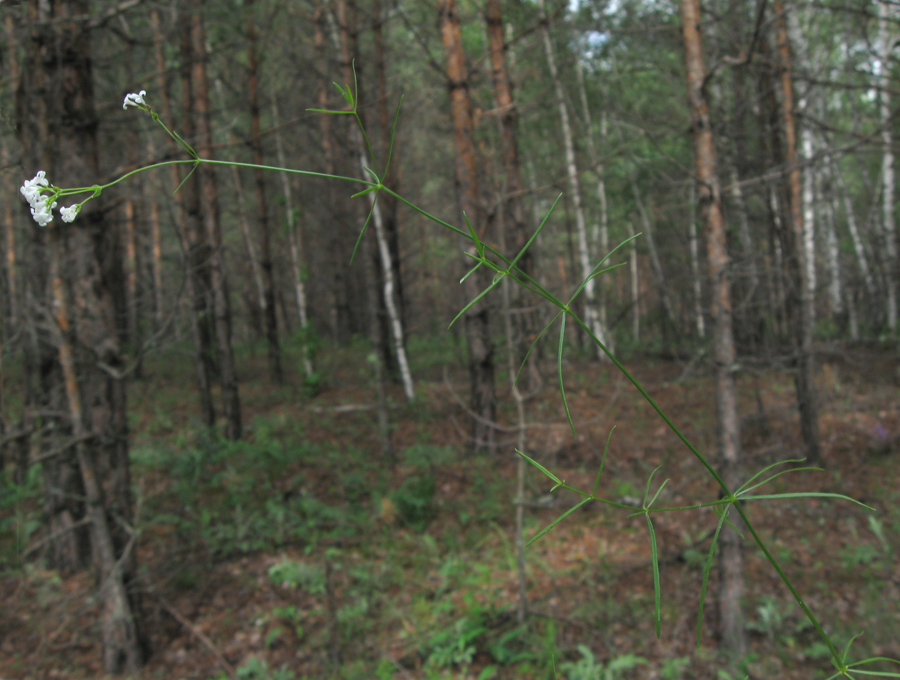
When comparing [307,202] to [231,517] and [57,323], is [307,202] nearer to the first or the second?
[231,517]

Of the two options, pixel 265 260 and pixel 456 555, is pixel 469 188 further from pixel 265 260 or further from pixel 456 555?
pixel 265 260

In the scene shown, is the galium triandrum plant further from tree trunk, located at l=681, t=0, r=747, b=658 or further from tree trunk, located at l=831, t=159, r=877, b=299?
tree trunk, located at l=831, t=159, r=877, b=299

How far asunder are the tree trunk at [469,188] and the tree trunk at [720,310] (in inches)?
115

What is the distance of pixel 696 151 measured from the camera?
4.31 meters

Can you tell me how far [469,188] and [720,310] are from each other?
3.79 m

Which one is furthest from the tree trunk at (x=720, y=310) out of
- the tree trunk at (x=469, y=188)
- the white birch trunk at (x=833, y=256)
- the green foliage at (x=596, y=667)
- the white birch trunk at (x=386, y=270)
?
the white birch trunk at (x=833, y=256)

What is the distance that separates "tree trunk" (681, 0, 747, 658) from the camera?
13.9 ft

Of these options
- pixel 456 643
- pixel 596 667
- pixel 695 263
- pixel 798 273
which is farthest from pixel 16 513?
pixel 695 263

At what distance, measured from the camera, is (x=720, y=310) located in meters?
4.32

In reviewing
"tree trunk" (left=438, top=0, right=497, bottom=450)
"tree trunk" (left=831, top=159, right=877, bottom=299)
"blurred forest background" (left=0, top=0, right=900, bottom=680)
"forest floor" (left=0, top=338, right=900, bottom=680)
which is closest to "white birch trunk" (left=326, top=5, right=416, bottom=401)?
"blurred forest background" (left=0, top=0, right=900, bottom=680)

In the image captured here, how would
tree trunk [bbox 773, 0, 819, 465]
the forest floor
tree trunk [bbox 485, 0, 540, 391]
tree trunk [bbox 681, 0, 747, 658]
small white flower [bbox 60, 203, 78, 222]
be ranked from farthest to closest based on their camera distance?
tree trunk [bbox 485, 0, 540, 391], tree trunk [bbox 773, 0, 819, 465], the forest floor, tree trunk [bbox 681, 0, 747, 658], small white flower [bbox 60, 203, 78, 222]

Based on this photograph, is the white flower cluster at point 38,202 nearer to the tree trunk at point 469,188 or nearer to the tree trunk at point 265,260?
the tree trunk at point 469,188

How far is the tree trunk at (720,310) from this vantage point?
4.22 meters

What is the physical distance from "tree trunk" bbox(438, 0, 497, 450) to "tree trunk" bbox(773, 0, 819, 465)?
3.65 m
